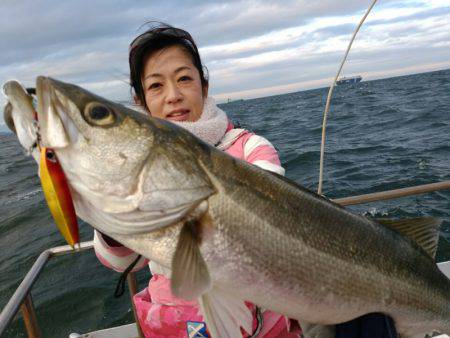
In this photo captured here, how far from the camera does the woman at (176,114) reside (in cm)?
284

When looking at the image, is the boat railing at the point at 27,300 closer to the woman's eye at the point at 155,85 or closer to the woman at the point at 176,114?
the woman at the point at 176,114

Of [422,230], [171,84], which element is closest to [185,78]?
[171,84]

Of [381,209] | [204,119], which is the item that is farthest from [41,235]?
[204,119]

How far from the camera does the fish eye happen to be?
196cm

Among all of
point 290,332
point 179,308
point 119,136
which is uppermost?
point 119,136

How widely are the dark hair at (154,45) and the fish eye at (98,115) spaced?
4.74ft

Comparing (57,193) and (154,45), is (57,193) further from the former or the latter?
(154,45)

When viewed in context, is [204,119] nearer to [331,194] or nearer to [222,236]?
[222,236]

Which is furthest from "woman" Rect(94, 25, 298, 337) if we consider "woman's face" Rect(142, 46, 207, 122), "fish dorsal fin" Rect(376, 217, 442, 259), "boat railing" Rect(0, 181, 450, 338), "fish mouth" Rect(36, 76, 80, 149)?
"fish mouth" Rect(36, 76, 80, 149)

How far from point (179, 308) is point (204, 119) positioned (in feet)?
4.95

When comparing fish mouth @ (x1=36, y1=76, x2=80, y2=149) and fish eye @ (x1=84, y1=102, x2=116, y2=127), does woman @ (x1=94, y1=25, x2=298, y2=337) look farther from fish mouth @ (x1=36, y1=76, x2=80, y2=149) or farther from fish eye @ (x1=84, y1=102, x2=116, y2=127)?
fish mouth @ (x1=36, y1=76, x2=80, y2=149)

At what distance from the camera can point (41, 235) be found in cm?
1404

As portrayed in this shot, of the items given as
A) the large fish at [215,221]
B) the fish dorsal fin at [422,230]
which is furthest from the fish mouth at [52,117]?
the fish dorsal fin at [422,230]

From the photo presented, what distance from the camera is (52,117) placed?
1844mm
